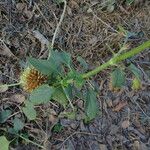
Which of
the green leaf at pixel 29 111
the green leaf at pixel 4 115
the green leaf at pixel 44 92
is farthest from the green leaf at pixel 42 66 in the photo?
the green leaf at pixel 4 115

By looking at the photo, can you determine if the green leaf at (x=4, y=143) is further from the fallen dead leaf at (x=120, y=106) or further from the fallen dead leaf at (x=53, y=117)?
the fallen dead leaf at (x=120, y=106)

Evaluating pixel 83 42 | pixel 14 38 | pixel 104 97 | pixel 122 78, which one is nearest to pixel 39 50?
pixel 14 38

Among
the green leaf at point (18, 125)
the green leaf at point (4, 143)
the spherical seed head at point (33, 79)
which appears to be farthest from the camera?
the green leaf at point (18, 125)

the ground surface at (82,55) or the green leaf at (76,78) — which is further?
the ground surface at (82,55)

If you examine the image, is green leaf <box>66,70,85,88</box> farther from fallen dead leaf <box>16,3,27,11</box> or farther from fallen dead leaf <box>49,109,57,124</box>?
fallen dead leaf <box>16,3,27,11</box>

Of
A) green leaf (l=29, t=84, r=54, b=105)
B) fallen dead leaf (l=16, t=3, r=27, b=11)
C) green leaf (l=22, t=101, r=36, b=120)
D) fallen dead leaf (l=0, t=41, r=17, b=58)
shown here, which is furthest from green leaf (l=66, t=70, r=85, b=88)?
fallen dead leaf (l=16, t=3, r=27, b=11)

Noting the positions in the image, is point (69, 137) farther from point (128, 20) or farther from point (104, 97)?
point (128, 20)

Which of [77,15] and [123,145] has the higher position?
[77,15]

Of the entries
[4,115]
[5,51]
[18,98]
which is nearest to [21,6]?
[5,51]
